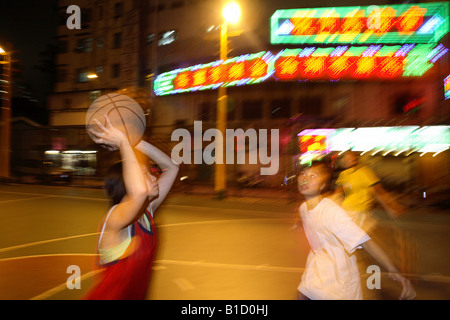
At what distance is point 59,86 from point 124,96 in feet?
130

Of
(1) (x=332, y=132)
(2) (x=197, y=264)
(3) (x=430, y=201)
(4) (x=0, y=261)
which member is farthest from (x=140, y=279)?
(1) (x=332, y=132)

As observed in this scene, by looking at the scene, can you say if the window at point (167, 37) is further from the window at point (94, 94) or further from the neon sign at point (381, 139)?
the neon sign at point (381, 139)

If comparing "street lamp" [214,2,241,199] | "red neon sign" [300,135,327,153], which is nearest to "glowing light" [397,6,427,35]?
"red neon sign" [300,135,327,153]

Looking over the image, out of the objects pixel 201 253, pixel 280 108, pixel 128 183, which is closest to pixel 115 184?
pixel 128 183

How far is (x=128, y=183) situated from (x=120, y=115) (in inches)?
16.5

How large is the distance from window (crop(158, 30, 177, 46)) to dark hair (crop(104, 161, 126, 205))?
30031 mm

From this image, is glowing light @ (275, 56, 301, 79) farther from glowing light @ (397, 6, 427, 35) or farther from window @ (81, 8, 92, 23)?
window @ (81, 8, 92, 23)

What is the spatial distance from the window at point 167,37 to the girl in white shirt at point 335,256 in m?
30.0

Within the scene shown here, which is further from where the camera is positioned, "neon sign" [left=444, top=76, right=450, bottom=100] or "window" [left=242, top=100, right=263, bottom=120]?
"window" [left=242, top=100, right=263, bottom=120]

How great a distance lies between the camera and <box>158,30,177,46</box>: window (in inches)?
1209

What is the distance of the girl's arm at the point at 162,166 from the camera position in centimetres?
264

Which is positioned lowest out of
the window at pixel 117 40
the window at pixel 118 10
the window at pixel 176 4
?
the window at pixel 117 40

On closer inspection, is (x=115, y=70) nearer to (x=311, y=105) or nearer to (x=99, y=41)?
(x=99, y=41)
